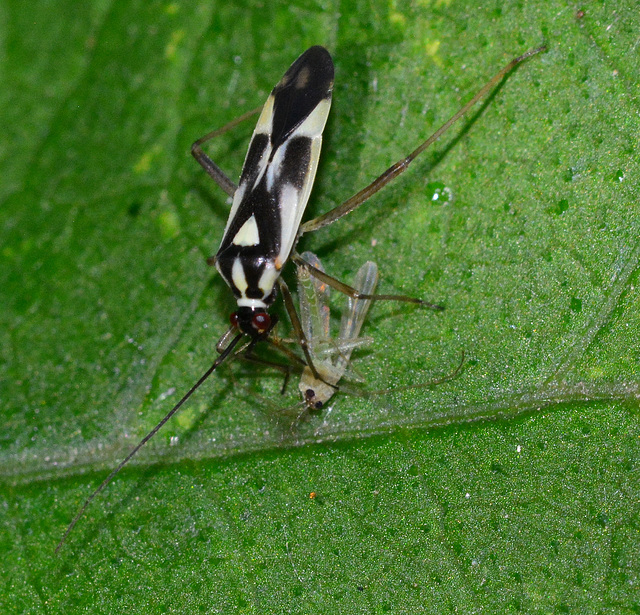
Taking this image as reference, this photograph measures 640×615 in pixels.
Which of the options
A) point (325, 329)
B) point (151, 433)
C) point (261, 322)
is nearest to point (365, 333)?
point (325, 329)

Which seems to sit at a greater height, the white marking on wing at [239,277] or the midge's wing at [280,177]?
the midge's wing at [280,177]

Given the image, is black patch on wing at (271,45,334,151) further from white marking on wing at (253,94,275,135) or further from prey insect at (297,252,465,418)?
prey insect at (297,252,465,418)

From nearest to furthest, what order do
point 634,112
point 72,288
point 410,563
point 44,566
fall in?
1. point 410,563
2. point 634,112
3. point 44,566
4. point 72,288

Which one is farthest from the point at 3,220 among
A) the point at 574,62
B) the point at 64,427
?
the point at 574,62

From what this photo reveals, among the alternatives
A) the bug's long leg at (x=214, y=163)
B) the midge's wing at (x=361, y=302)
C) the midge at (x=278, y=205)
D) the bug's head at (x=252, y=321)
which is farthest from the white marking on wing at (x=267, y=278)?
the bug's long leg at (x=214, y=163)

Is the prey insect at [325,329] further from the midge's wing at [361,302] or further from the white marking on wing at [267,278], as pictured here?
the white marking on wing at [267,278]

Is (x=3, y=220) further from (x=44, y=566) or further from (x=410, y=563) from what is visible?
(x=410, y=563)

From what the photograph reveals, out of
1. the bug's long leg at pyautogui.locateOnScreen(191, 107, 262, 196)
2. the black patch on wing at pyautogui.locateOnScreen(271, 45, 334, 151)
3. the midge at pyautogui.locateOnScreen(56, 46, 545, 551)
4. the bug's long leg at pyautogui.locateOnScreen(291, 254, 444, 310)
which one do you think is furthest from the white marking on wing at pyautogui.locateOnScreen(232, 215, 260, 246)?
the black patch on wing at pyautogui.locateOnScreen(271, 45, 334, 151)
